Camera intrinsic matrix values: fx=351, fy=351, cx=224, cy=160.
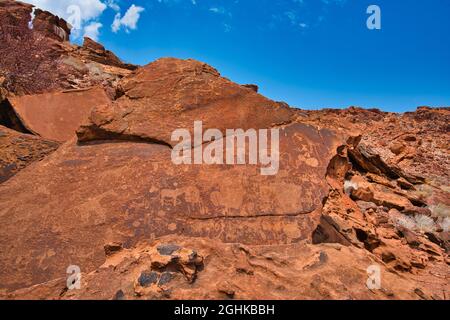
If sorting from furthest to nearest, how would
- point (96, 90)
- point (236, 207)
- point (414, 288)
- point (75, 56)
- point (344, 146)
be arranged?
point (75, 56) → point (96, 90) → point (344, 146) → point (236, 207) → point (414, 288)

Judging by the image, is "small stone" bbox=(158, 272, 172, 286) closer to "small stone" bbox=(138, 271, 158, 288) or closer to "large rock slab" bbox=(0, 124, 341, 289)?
"small stone" bbox=(138, 271, 158, 288)

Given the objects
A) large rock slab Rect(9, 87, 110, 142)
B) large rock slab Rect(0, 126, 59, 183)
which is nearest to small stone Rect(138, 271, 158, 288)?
large rock slab Rect(0, 126, 59, 183)

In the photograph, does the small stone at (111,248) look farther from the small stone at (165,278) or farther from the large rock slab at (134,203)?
the small stone at (165,278)

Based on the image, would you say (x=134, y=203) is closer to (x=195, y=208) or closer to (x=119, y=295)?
(x=195, y=208)

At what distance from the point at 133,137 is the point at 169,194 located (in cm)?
74

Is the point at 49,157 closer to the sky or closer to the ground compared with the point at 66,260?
closer to the sky

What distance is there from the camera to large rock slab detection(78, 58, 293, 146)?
311cm

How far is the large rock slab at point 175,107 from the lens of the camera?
311 centimetres

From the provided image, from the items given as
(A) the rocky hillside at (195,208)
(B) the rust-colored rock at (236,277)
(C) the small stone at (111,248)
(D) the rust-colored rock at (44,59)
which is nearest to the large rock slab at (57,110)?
(A) the rocky hillside at (195,208)

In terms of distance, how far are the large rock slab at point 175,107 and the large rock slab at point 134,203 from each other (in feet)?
0.49

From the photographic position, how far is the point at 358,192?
3.59 meters

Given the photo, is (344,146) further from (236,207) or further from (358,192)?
(236,207)

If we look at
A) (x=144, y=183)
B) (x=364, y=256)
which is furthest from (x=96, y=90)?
(x=364, y=256)

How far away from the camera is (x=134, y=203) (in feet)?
8.51
